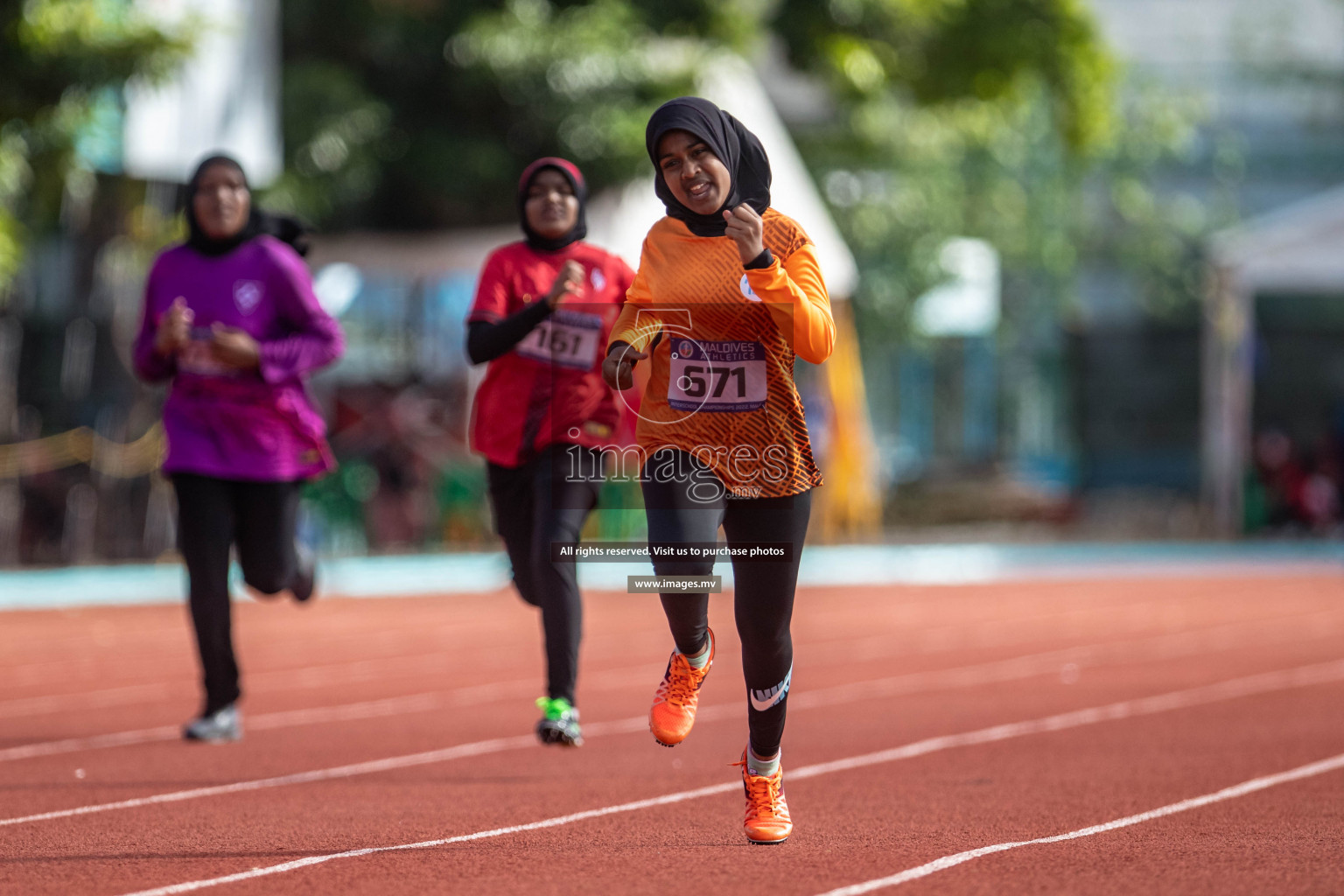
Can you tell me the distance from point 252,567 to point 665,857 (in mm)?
3019

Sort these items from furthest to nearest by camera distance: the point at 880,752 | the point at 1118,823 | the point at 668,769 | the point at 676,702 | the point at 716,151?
the point at 880,752, the point at 668,769, the point at 1118,823, the point at 676,702, the point at 716,151

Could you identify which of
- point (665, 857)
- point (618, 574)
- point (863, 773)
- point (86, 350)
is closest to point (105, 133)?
point (86, 350)

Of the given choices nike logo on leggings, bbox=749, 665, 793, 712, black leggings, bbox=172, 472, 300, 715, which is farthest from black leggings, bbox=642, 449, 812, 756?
black leggings, bbox=172, 472, 300, 715

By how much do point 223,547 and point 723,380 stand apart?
3029 millimetres

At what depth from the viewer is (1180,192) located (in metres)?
46.2

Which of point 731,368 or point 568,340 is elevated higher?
point 568,340

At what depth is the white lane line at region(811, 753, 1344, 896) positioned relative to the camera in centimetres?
461

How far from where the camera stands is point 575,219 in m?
6.82

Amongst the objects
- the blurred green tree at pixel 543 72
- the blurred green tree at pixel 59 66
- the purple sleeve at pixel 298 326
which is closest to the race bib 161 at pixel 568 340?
→ the purple sleeve at pixel 298 326

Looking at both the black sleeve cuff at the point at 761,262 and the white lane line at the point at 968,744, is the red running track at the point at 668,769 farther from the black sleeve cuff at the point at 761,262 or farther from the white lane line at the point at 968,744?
the black sleeve cuff at the point at 761,262

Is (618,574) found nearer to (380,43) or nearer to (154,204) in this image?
(154,204)

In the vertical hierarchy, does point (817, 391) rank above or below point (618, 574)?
above

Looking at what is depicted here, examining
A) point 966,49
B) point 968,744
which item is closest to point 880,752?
point 968,744

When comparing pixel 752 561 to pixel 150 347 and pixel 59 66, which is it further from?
pixel 59 66
